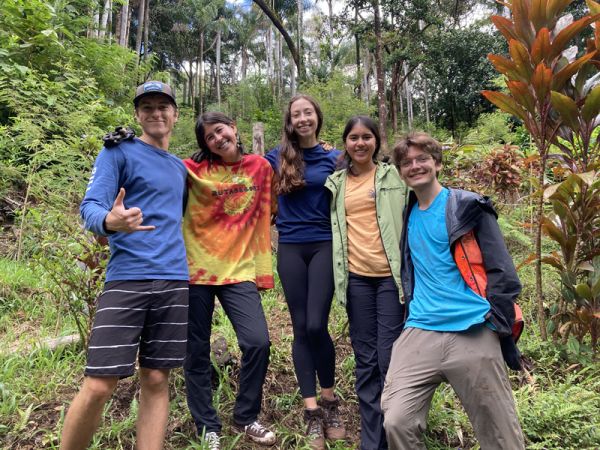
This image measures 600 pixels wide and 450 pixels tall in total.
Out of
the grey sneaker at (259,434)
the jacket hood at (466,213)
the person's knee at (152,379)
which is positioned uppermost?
the jacket hood at (466,213)

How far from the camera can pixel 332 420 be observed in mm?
2648

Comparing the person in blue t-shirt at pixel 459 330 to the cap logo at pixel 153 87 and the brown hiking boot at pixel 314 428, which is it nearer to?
the brown hiking boot at pixel 314 428

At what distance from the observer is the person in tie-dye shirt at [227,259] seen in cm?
246

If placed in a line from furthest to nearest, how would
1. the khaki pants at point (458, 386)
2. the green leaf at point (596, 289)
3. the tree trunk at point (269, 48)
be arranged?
1. the tree trunk at point (269, 48)
2. the green leaf at point (596, 289)
3. the khaki pants at point (458, 386)

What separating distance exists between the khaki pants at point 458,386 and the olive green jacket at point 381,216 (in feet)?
1.31

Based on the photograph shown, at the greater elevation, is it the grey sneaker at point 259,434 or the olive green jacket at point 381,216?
the olive green jacket at point 381,216

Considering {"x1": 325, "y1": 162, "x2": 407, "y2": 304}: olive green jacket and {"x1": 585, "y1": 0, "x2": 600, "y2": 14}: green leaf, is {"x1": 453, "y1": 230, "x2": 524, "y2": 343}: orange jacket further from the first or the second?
{"x1": 585, "y1": 0, "x2": 600, "y2": 14}: green leaf

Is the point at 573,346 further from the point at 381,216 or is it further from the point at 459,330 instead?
the point at 381,216

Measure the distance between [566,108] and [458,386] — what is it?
220cm

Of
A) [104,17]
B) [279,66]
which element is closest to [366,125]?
[104,17]

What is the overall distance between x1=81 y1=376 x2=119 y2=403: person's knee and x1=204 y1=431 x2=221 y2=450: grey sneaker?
73 cm

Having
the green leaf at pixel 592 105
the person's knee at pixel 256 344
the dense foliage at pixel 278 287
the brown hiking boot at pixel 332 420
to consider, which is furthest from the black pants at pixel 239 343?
the green leaf at pixel 592 105

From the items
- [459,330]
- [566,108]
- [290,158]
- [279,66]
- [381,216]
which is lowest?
[459,330]

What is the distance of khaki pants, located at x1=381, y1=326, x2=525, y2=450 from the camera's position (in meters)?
1.83
